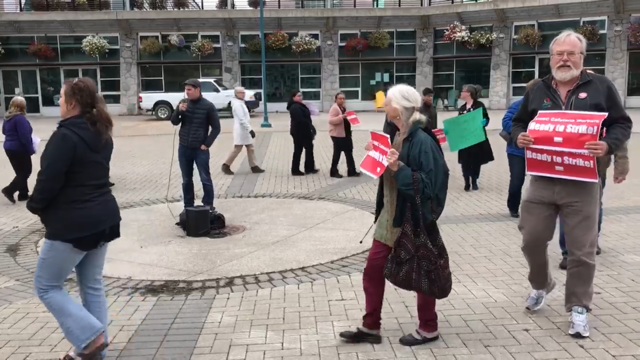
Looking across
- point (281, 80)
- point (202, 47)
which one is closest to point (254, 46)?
point (281, 80)

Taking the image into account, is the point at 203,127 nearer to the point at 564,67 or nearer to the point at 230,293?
the point at 230,293

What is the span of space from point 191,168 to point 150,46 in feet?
76.9

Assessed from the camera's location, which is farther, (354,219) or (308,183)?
(308,183)

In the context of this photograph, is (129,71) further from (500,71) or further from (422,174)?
(422,174)

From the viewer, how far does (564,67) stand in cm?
379

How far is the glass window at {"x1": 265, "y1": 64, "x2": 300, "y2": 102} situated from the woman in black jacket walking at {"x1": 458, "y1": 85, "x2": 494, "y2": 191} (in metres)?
21.1

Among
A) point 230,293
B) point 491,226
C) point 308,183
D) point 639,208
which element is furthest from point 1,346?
point 639,208

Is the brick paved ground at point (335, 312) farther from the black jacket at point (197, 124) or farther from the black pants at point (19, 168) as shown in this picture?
the black jacket at point (197, 124)

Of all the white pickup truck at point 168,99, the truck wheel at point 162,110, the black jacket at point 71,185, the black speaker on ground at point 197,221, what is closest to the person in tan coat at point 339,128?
the black speaker on ground at point 197,221

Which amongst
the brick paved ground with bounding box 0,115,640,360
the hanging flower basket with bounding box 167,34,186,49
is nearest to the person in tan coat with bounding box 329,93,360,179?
the brick paved ground with bounding box 0,115,640,360

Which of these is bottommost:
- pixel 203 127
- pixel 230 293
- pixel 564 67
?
pixel 230 293

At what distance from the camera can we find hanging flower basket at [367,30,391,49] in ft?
95.4

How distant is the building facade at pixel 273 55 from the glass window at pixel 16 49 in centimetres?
5

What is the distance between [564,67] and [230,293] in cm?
325
